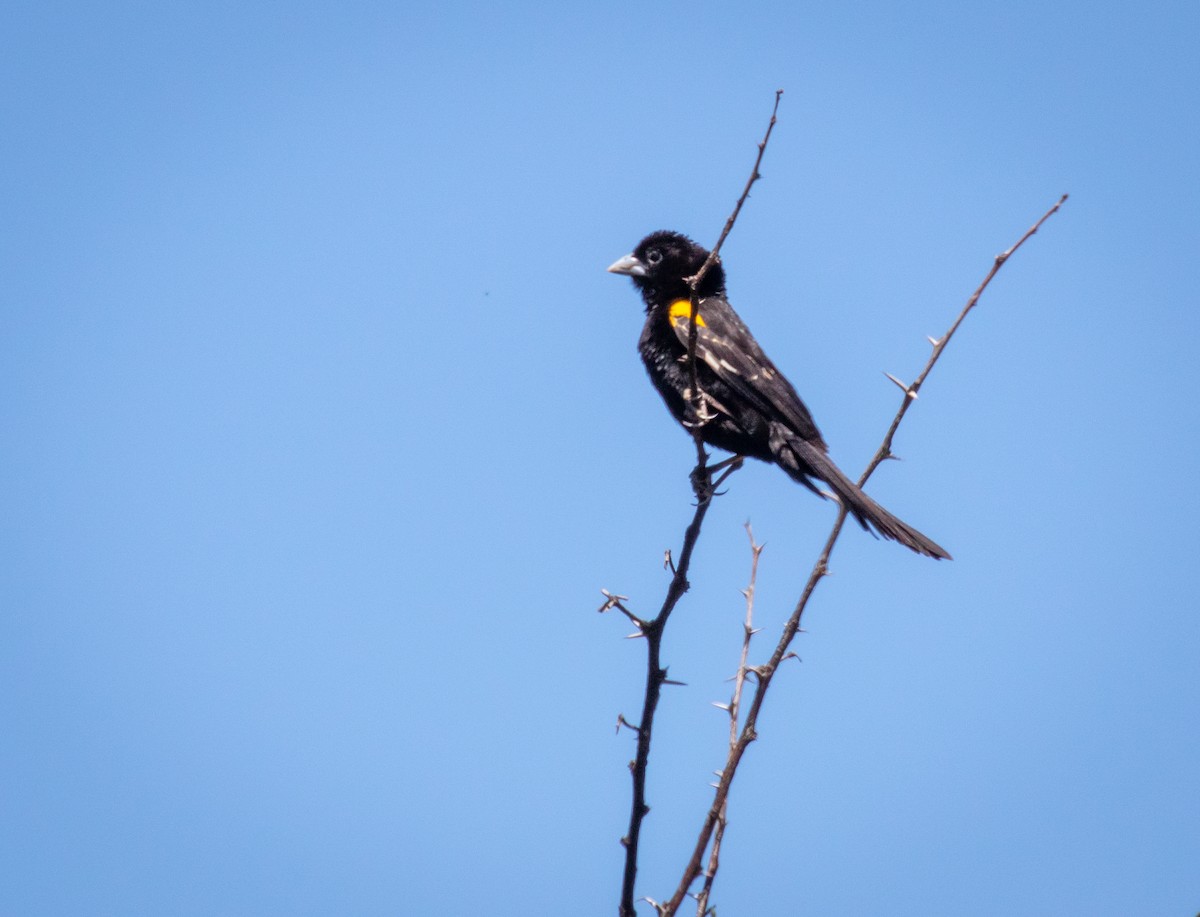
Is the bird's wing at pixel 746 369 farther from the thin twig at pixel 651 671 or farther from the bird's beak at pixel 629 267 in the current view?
the thin twig at pixel 651 671

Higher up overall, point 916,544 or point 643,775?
point 916,544

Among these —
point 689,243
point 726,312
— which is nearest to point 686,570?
point 726,312

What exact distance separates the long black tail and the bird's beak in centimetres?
181

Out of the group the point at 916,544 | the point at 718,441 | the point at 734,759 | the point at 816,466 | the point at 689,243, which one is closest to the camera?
the point at 734,759

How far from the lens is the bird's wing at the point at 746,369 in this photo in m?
5.67

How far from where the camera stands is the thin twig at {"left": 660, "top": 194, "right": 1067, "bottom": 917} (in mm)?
2598

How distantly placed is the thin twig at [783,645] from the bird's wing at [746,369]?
7.55ft

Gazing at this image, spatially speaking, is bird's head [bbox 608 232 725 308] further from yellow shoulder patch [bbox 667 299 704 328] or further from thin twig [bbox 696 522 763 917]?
thin twig [bbox 696 522 763 917]

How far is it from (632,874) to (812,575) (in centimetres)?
86

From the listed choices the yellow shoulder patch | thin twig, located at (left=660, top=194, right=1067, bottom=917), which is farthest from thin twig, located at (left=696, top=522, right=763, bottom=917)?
the yellow shoulder patch

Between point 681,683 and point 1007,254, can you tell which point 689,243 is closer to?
point 1007,254

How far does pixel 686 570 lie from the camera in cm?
335

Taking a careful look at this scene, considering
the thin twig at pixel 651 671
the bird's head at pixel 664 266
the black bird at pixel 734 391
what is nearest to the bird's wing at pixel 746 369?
the black bird at pixel 734 391

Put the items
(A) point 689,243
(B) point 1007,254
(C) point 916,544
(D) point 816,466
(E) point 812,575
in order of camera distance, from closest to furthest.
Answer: (E) point 812,575
(B) point 1007,254
(C) point 916,544
(D) point 816,466
(A) point 689,243
